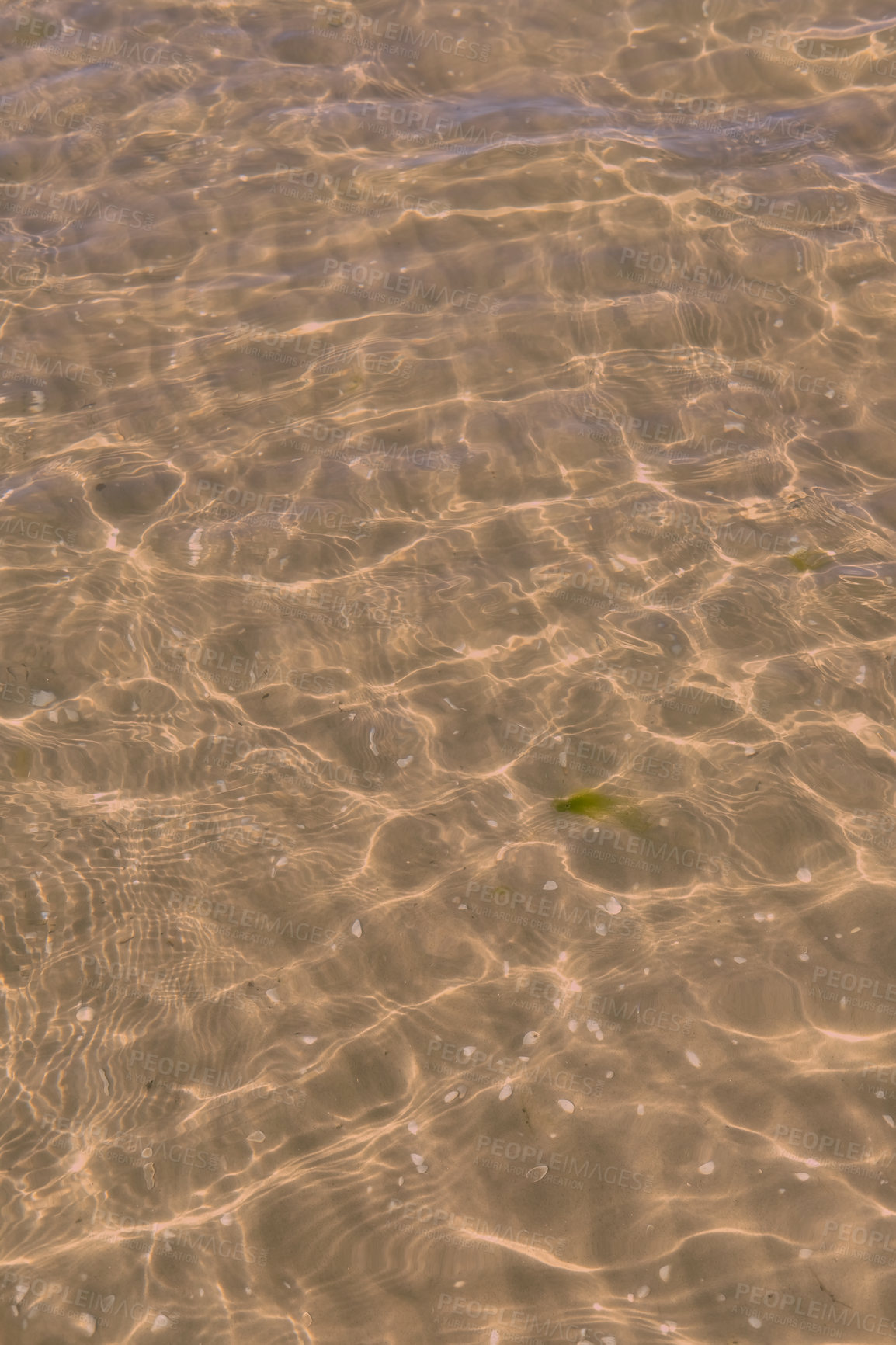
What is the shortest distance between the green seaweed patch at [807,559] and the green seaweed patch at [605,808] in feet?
5.83

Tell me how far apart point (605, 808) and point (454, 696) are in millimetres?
943

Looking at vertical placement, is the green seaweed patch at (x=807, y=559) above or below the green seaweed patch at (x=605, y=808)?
above

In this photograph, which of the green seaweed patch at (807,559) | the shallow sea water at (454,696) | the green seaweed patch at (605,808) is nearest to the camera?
the shallow sea water at (454,696)

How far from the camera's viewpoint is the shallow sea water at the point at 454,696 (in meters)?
3.67

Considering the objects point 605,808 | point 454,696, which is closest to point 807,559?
point 605,808

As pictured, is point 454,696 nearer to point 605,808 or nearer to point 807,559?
point 605,808

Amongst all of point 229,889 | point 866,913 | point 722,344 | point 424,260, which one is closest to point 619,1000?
point 866,913

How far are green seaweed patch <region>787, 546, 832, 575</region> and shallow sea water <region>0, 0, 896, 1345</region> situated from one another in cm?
2

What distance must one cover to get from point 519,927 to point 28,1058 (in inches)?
80.4

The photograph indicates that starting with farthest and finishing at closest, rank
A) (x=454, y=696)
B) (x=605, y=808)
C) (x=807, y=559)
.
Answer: (x=807, y=559)
(x=454, y=696)
(x=605, y=808)

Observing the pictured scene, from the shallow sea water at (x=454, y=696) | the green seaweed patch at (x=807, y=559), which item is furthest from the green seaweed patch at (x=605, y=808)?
the green seaweed patch at (x=807, y=559)

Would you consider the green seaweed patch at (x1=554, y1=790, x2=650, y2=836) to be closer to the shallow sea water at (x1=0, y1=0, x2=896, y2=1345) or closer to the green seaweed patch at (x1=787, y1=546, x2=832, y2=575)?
the shallow sea water at (x1=0, y1=0, x2=896, y2=1345)

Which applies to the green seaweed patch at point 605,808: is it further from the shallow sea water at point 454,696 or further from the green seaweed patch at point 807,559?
the green seaweed patch at point 807,559

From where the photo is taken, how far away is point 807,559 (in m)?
5.48
